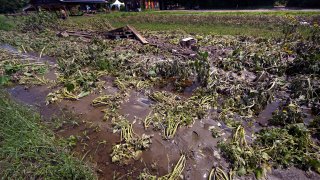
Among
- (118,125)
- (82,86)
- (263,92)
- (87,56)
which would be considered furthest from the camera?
(87,56)

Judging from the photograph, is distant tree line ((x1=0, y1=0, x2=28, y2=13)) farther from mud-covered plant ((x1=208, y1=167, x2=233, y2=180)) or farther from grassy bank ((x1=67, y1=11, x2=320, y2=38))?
mud-covered plant ((x1=208, y1=167, x2=233, y2=180))

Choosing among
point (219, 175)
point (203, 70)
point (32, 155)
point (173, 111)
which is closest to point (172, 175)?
point (219, 175)

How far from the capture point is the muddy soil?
3.62m

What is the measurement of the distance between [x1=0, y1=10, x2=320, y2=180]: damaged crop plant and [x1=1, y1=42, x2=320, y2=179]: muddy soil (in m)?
0.07

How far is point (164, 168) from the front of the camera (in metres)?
3.66

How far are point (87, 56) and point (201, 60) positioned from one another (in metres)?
4.12

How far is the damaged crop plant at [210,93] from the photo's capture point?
148 inches

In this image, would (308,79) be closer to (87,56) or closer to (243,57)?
(243,57)

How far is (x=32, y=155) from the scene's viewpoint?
3.58m

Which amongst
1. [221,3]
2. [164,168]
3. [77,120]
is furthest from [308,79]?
[221,3]

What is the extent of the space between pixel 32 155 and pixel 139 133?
70.3 inches

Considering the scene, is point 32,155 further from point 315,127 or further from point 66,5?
point 66,5

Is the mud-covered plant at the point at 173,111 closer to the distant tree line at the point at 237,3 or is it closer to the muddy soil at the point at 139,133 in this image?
the muddy soil at the point at 139,133

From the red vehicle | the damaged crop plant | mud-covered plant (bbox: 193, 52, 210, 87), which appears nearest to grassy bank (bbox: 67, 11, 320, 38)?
the damaged crop plant
